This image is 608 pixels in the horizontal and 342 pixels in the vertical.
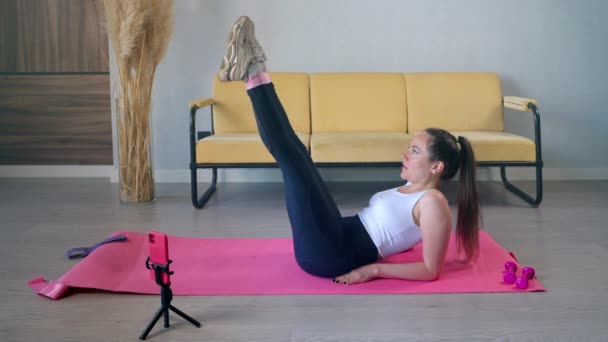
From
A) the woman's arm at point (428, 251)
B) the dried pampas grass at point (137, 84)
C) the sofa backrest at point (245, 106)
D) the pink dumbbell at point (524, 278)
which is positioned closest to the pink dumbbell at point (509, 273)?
the pink dumbbell at point (524, 278)

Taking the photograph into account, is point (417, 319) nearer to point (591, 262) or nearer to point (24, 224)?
point (591, 262)

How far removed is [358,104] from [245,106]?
2.35 feet

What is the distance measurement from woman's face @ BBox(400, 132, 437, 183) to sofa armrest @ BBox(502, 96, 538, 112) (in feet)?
5.50

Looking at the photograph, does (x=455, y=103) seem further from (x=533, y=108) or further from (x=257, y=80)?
(x=257, y=80)

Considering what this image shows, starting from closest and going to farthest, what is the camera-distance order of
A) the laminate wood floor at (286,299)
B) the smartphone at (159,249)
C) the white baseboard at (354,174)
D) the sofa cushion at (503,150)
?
the smartphone at (159,249) → the laminate wood floor at (286,299) → the sofa cushion at (503,150) → the white baseboard at (354,174)

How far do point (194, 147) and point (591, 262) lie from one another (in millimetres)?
2121

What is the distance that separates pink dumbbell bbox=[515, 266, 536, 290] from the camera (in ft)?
7.81

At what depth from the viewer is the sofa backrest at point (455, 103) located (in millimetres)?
4312

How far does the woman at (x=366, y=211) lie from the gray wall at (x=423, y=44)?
7.70 ft

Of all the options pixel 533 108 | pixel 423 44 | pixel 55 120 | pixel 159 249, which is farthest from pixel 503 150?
pixel 55 120

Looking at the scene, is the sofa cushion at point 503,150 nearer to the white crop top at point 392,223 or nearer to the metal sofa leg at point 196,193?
the white crop top at point 392,223

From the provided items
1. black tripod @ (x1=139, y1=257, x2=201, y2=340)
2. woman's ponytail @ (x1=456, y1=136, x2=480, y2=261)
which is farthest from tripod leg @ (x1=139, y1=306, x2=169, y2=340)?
woman's ponytail @ (x1=456, y1=136, x2=480, y2=261)

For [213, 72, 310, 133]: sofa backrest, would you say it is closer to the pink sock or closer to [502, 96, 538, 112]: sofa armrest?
[502, 96, 538, 112]: sofa armrest

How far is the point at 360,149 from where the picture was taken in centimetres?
377
